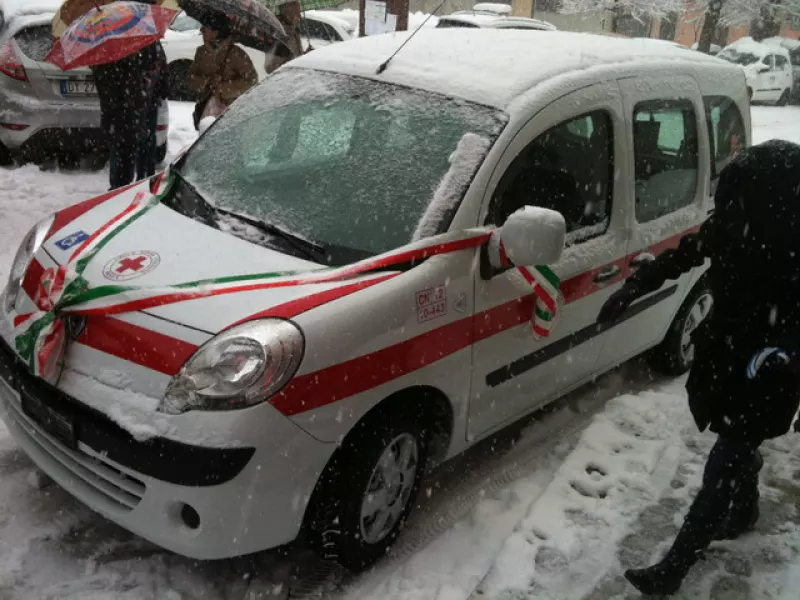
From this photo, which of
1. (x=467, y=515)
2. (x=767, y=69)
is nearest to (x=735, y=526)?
(x=467, y=515)

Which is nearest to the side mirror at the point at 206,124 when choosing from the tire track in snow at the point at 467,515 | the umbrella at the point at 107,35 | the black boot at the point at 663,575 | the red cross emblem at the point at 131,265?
the umbrella at the point at 107,35

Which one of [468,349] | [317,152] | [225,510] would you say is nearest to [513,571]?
[468,349]

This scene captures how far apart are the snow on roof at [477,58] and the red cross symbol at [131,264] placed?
1.35 meters

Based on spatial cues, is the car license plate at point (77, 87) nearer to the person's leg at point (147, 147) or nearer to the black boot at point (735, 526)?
the person's leg at point (147, 147)

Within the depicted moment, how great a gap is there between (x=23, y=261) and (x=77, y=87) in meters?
4.41

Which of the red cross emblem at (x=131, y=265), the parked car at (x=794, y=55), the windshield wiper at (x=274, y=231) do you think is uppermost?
the windshield wiper at (x=274, y=231)

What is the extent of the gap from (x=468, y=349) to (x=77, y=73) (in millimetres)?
5551

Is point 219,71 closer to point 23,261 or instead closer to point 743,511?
point 23,261

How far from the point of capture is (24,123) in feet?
23.5

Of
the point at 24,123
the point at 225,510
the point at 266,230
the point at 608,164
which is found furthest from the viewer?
the point at 24,123

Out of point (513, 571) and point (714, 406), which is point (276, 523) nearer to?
point (513, 571)

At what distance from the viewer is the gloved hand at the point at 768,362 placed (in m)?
2.74

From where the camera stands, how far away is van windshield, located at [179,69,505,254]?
326 cm

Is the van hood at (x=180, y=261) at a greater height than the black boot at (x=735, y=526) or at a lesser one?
greater
